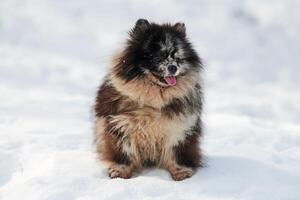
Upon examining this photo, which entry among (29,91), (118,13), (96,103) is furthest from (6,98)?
(118,13)

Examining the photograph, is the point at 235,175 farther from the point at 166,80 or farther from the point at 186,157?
the point at 166,80

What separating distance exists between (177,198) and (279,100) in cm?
1032

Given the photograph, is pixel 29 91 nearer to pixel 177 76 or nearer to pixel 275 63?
pixel 177 76

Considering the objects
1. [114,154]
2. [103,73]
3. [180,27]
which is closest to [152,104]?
[114,154]

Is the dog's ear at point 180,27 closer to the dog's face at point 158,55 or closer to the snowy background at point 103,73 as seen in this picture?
the dog's face at point 158,55

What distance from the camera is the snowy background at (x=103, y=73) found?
555cm

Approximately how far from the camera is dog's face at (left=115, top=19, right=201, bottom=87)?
5621mm

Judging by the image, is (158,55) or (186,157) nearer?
(158,55)

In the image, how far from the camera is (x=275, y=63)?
19875mm

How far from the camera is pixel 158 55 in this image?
562 centimetres

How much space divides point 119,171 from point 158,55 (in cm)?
103

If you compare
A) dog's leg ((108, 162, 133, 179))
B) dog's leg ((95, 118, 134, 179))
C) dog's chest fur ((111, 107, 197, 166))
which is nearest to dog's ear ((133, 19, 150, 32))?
dog's chest fur ((111, 107, 197, 166))

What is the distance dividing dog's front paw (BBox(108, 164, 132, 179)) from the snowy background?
9 centimetres

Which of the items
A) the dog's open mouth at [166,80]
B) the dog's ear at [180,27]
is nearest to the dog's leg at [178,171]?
the dog's open mouth at [166,80]
